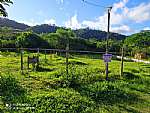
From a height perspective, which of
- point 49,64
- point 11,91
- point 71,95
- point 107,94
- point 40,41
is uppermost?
point 40,41

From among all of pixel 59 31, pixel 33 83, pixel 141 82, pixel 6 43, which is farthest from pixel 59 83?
pixel 59 31

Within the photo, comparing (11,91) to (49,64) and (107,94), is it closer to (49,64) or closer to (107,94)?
(107,94)

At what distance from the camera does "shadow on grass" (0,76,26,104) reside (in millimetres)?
12000

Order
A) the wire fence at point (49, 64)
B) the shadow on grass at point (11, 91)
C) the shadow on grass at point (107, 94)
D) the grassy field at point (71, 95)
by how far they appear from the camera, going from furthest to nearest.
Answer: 1. the wire fence at point (49, 64)
2. the shadow on grass at point (107, 94)
3. the shadow on grass at point (11, 91)
4. the grassy field at point (71, 95)

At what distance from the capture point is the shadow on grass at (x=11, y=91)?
39.4ft

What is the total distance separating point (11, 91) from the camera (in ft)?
43.8

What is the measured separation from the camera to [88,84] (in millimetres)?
16531

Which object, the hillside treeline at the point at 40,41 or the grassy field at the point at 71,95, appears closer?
the grassy field at the point at 71,95

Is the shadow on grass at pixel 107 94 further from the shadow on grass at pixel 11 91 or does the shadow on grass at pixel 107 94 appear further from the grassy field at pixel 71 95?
the shadow on grass at pixel 11 91

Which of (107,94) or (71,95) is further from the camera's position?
(107,94)

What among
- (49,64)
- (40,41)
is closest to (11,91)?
(49,64)

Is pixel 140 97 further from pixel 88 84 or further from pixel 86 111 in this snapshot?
pixel 86 111

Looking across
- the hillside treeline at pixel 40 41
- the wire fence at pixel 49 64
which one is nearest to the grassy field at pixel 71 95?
the wire fence at pixel 49 64

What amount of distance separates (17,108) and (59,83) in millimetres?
5323
